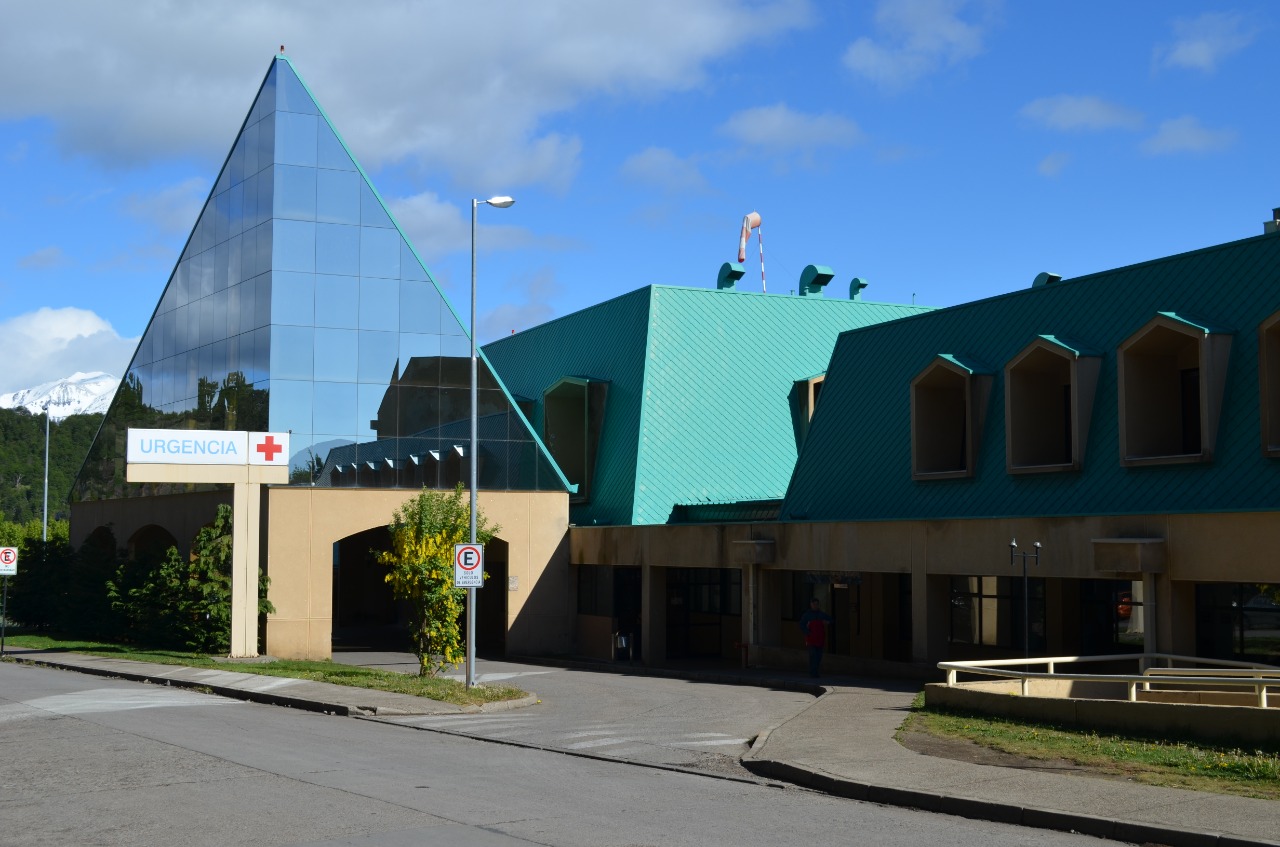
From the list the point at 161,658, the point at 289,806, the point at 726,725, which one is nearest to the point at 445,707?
the point at 726,725

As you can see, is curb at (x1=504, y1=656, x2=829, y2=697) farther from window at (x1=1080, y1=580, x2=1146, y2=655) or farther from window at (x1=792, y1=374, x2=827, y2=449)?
window at (x1=792, y1=374, x2=827, y2=449)

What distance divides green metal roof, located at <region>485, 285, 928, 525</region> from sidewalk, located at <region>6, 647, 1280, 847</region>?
16659mm

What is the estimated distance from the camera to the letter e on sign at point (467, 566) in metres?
25.5

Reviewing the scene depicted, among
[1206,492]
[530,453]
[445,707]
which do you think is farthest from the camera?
[530,453]

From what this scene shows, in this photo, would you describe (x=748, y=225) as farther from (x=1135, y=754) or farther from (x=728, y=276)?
(x=1135, y=754)

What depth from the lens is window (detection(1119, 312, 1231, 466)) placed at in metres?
26.0

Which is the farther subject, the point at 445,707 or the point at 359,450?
the point at 359,450

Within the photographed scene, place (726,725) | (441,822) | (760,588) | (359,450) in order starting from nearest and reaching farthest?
(441,822) < (726,725) < (760,588) < (359,450)

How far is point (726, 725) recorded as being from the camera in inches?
828

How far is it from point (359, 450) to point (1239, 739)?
26.9 m

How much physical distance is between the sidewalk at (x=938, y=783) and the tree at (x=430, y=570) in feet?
9.14

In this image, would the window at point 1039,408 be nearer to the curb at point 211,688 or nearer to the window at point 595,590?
the curb at point 211,688

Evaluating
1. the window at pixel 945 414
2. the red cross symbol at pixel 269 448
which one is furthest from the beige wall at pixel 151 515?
the window at pixel 945 414

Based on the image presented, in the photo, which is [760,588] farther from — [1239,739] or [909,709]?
[1239,739]
